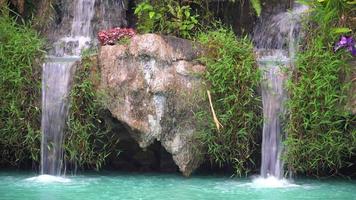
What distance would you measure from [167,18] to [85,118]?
7.32 feet

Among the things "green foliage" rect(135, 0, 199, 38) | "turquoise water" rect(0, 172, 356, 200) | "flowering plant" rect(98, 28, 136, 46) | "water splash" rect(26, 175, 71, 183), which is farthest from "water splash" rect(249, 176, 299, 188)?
"flowering plant" rect(98, 28, 136, 46)

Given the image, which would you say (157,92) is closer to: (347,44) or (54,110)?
(54,110)

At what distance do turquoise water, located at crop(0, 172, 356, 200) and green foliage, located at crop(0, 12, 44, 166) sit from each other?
40 centimetres

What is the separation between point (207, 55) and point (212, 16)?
1897 millimetres

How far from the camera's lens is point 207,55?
8375 mm

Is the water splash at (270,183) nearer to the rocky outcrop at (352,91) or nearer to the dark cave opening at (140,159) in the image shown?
the rocky outcrop at (352,91)

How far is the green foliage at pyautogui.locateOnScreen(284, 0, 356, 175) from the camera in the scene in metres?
7.85

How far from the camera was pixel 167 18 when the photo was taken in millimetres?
9695

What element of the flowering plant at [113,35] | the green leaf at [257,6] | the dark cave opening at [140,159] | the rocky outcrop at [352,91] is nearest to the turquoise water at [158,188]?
the dark cave opening at [140,159]

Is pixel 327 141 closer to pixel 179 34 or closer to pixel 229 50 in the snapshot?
pixel 229 50

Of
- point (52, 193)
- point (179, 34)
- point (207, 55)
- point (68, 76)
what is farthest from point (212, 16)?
point (52, 193)

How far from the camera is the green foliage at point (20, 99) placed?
8.40 meters

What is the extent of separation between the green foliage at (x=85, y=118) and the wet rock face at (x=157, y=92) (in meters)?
0.17

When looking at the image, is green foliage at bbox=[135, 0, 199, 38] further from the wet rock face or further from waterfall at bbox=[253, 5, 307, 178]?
waterfall at bbox=[253, 5, 307, 178]
